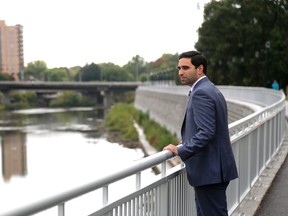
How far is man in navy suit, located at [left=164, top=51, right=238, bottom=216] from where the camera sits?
338cm

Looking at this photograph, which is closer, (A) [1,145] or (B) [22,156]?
(B) [22,156]

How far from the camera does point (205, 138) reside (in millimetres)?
3361

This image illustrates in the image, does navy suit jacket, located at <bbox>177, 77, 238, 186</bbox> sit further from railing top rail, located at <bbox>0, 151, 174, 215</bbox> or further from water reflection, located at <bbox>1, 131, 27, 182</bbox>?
water reflection, located at <bbox>1, 131, 27, 182</bbox>

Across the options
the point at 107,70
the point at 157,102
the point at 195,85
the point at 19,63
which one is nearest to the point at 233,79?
the point at 157,102

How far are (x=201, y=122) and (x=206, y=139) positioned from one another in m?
0.13

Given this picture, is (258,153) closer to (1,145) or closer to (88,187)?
(88,187)

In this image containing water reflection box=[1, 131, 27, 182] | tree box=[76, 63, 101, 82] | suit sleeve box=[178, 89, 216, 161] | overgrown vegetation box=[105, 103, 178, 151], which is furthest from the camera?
tree box=[76, 63, 101, 82]

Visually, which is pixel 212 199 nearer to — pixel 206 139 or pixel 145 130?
pixel 206 139

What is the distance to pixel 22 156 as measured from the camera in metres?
39.8

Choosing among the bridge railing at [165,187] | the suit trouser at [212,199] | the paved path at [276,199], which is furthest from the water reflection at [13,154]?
the suit trouser at [212,199]

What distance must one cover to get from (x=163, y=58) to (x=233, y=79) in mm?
83908

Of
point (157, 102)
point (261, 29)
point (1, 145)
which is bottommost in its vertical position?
point (1, 145)

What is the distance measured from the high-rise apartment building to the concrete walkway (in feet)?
472

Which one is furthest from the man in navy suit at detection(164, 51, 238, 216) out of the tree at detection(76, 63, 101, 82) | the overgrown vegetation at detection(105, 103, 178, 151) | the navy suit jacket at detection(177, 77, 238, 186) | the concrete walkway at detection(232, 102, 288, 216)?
the tree at detection(76, 63, 101, 82)
